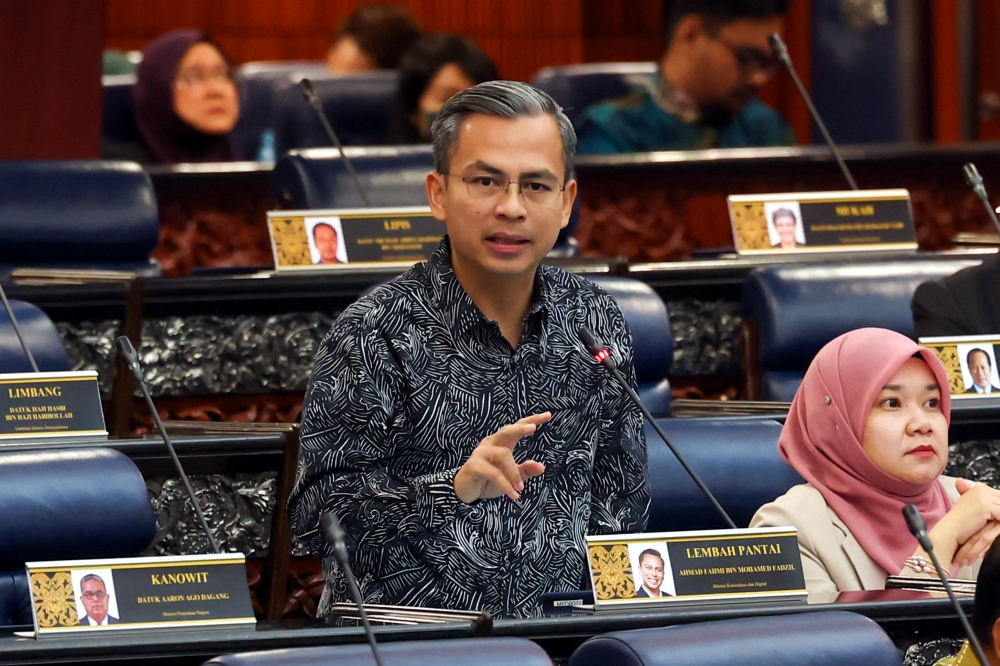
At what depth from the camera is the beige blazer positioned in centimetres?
245

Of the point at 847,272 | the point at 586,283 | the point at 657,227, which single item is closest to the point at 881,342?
the point at 586,283

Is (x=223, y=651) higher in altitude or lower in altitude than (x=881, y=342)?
lower

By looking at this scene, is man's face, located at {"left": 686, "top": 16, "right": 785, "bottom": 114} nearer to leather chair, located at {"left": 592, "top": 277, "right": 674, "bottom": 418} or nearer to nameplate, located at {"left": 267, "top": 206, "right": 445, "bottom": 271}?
nameplate, located at {"left": 267, "top": 206, "right": 445, "bottom": 271}

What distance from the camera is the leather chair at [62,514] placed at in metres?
2.24

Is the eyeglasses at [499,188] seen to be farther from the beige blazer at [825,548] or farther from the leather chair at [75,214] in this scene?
the leather chair at [75,214]

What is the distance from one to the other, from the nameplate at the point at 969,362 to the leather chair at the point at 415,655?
1.62 m

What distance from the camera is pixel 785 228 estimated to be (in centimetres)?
373

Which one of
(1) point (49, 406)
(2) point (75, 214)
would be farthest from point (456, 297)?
(2) point (75, 214)

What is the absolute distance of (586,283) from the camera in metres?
2.28

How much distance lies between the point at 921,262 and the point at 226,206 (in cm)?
187

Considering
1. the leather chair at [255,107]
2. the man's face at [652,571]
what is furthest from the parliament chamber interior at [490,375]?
the leather chair at [255,107]

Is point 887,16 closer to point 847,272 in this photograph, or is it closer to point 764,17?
point 764,17

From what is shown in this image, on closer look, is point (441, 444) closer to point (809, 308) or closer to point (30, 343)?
point (30, 343)

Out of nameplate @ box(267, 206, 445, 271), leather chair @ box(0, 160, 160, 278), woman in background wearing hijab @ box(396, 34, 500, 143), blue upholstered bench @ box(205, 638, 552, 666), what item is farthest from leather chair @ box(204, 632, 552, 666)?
woman in background wearing hijab @ box(396, 34, 500, 143)
